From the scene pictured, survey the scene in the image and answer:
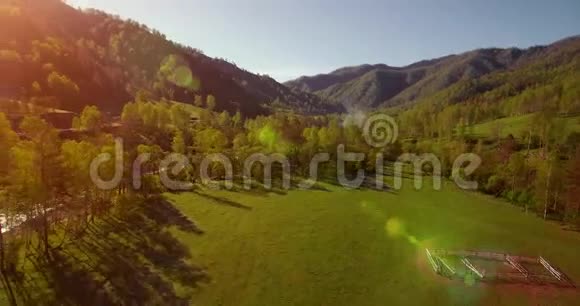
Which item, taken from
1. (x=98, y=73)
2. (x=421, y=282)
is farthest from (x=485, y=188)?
(x=98, y=73)

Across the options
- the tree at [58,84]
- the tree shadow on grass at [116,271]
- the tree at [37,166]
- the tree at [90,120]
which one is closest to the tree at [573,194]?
the tree shadow on grass at [116,271]

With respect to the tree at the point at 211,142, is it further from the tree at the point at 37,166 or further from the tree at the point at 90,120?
the tree at the point at 37,166

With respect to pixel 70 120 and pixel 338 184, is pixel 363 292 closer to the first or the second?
pixel 338 184

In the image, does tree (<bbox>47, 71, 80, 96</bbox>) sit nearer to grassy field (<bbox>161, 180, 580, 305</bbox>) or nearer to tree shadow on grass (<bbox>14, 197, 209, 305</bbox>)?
grassy field (<bbox>161, 180, 580, 305</bbox>)
